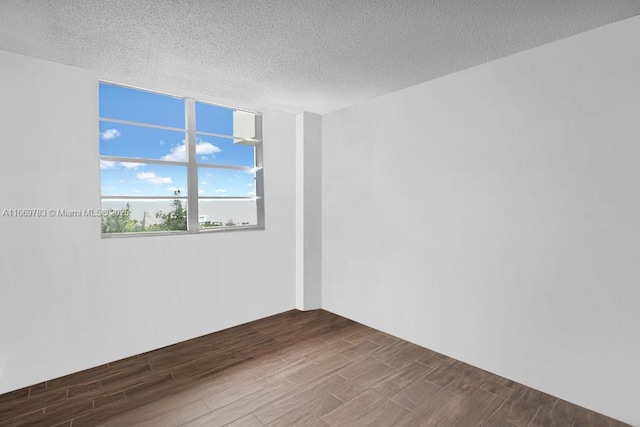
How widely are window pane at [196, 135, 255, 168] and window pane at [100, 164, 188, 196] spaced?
0.28 metres

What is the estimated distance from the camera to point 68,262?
268cm

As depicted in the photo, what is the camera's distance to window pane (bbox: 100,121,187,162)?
113 inches

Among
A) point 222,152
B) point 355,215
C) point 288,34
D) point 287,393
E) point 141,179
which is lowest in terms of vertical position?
point 287,393

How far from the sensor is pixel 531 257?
2.47m

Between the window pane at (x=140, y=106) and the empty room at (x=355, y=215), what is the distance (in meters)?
0.02

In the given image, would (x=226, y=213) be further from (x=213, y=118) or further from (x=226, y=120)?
(x=226, y=120)

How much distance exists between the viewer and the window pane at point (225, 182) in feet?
11.6

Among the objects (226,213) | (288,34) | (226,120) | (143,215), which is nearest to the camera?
(288,34)

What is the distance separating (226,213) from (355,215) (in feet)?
5.09

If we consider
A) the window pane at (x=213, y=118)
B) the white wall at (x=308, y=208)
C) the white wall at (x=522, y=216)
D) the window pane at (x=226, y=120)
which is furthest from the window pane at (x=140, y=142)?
the white wall at (x=522, y=216)

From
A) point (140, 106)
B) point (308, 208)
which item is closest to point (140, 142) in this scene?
point (140, 106)
